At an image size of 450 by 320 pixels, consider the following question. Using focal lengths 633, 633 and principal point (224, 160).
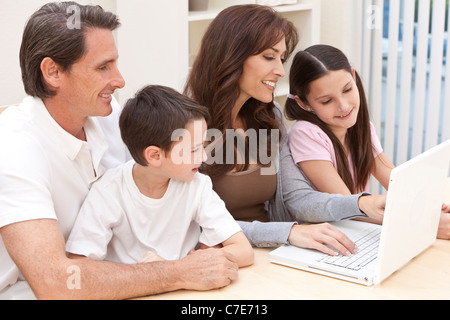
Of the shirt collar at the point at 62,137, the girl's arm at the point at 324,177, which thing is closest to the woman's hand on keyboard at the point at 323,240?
the girl's arm at the point at 324,177

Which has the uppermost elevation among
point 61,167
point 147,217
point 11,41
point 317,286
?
point 11,41

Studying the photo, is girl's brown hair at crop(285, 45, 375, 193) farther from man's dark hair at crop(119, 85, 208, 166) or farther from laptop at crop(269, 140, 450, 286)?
man's dark hair at crop(119, 85, 208, 166)

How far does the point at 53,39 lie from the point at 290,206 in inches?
31.1

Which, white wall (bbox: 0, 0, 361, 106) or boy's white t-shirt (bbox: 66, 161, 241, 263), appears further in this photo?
white wall (bbox: 0, 0, 361, 106)

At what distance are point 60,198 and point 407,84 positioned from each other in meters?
1.88

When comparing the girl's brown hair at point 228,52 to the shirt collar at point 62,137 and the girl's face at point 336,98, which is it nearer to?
the girl's face at point 336,98

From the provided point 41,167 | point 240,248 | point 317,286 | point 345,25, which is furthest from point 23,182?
point 345,25

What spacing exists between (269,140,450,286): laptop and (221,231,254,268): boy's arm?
0.19 ft

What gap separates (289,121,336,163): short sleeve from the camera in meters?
1.84

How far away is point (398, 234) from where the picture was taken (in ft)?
4.37

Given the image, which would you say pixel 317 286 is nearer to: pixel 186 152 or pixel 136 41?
pixel 186 152

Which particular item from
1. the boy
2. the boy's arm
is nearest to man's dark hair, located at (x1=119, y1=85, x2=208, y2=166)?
the boy

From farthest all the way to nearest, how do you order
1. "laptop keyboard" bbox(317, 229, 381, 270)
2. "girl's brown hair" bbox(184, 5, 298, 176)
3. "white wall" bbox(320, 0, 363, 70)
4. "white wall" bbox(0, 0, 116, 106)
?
"white wall" bbox(320, 0, 363, 70)
"white wall" bbox(0, 0, 116, 106)
"girl's brown hair" bbox(184, 5, 298, 176)
"laptop keyboard" bbox(317, 229, 381, 270)
